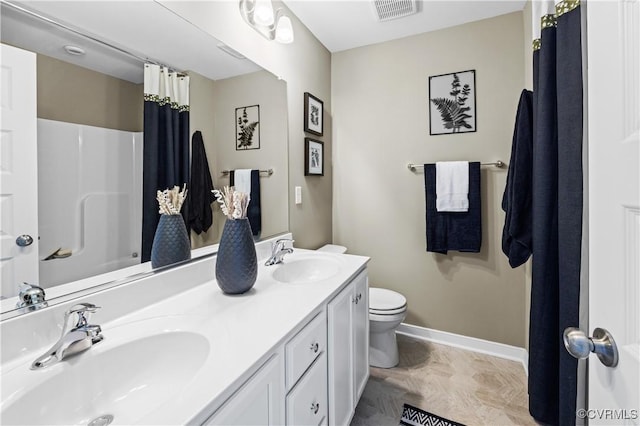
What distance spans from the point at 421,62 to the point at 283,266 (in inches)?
73.9

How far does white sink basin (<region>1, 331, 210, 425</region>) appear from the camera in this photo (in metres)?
0.59

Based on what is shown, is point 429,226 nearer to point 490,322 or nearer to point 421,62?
point 490,322

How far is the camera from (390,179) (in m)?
2.35

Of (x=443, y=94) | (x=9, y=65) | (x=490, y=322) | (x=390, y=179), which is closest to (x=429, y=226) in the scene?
(x=390, y=179)

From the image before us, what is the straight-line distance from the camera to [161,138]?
3.53 ft

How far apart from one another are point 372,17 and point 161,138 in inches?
67.6

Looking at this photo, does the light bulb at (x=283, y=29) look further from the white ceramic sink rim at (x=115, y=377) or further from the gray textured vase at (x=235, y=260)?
the white ceramic sink rim at (x=115, y=377)

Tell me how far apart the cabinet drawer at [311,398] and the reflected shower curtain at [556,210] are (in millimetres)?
844

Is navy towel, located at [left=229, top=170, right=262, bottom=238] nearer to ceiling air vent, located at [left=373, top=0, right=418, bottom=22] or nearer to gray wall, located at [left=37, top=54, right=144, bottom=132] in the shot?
gray wall, located at [left=37, top=54, right=144, bottom=132]

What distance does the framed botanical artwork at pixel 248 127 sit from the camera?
1500 millimetres

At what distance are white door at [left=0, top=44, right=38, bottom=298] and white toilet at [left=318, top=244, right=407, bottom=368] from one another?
162cm

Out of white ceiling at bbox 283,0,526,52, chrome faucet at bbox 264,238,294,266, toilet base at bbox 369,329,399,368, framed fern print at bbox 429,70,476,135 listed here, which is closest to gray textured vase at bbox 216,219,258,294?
chrome faucet at bbox 264,238,294,266

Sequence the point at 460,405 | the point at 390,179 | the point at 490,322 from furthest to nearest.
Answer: the point at 390,179, the point at 490,322, the point at 460,405

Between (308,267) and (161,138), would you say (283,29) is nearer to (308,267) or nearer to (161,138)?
(161,138)
